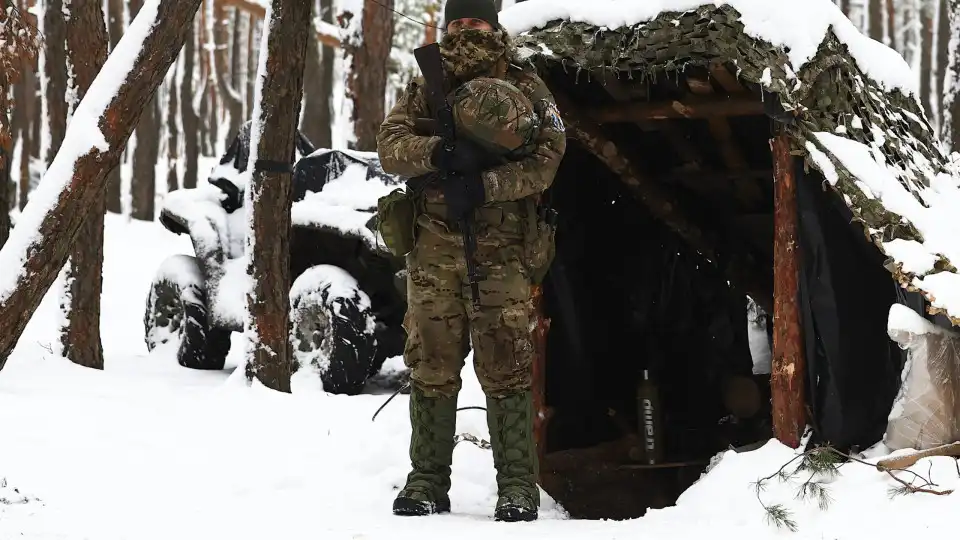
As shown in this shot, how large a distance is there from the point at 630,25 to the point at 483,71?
870 mm

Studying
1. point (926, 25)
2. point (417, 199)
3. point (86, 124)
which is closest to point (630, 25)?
point (417, 199)

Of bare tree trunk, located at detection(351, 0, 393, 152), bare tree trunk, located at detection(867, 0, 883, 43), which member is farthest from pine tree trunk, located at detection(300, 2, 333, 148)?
bare tree trunk, located at detection(867, 0, 883, 43)

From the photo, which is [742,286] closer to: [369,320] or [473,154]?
[369,320]

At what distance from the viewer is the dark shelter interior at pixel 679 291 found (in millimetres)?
4449

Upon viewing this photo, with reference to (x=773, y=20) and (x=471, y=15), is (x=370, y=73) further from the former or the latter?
(x=773, y=20)

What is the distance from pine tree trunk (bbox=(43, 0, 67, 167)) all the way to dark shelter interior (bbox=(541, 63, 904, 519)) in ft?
17.8

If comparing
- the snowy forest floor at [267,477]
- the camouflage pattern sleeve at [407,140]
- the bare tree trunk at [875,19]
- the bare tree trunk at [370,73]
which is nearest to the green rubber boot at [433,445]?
the snowy forest floor at [267,477]

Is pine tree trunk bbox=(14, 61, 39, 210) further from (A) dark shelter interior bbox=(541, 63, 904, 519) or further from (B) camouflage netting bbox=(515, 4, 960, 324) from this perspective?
(B) camouflage netting bbox=(515, 4, 960, 324)

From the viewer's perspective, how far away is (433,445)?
4.31m

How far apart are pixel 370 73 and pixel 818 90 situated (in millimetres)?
7792

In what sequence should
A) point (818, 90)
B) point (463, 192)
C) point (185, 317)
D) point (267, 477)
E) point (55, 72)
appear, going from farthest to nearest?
point (55, 72) → point (185, 317) → point (267, 477) → point (818, 90) → point (463, 192)

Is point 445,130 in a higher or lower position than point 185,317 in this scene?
higher

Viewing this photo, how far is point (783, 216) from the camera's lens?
14.8 feet

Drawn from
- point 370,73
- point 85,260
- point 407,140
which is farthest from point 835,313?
point 370,73
